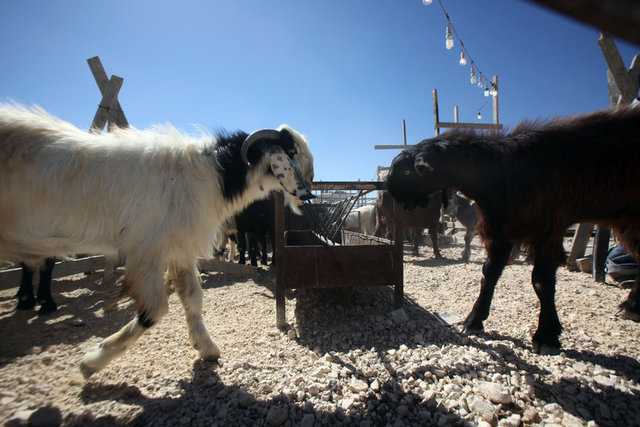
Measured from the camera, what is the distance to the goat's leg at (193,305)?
9.41 ft

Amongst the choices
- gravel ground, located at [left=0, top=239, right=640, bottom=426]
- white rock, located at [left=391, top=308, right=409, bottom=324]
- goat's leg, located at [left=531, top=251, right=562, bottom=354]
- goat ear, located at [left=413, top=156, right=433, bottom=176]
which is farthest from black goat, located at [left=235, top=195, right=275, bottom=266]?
goat's leg, located at [left=531, top=251, right=562, bottom=354]

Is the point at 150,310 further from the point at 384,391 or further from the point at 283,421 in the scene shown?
the point at 384,391

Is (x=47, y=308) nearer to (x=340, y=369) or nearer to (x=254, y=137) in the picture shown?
(x=254, y=137)

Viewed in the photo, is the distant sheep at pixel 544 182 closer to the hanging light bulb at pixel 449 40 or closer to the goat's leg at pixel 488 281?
the goat's leg at pixel 488 281

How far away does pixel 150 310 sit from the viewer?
246 cm

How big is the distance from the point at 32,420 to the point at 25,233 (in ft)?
4.43

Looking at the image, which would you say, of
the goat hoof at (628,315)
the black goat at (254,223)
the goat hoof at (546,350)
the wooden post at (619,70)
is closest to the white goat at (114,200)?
the goat hoof at (546,350)

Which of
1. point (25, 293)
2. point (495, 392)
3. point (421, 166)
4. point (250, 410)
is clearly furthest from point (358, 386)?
point (25, 293)

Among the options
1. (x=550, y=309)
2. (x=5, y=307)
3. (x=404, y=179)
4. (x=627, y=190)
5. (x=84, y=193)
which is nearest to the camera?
(x=84, y=193)

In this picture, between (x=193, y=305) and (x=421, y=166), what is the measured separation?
2756 millimetres

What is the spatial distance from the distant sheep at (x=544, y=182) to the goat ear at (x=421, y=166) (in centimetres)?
1

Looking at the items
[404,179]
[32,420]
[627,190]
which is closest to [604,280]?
[627,190]

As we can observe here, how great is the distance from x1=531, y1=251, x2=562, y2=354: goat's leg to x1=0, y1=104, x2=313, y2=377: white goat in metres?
2.35

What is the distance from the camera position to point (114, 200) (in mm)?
2449
